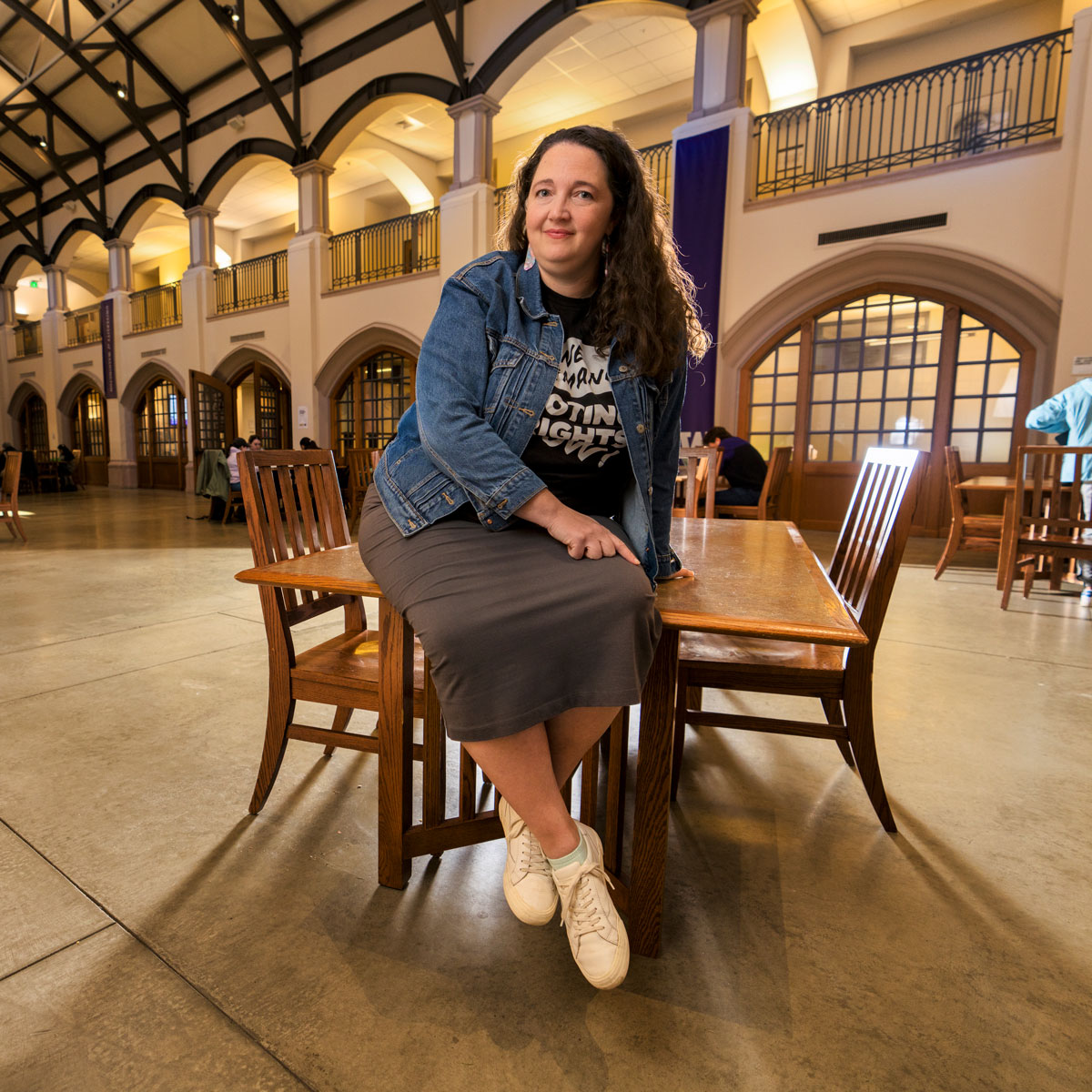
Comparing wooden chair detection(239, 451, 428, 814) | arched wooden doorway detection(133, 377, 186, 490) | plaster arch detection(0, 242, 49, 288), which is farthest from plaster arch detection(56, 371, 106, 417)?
wooden chair detection(239, 451, 428, 814)

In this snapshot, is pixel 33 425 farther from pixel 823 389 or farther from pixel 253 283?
pixel 823 389

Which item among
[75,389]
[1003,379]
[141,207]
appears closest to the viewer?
[1003,379]

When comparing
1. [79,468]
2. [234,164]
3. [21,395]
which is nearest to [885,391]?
[234,164]

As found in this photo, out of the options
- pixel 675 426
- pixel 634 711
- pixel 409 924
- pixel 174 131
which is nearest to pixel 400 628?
pixel 409 924

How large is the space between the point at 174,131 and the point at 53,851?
537 inches

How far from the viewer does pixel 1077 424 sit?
13.5 feet

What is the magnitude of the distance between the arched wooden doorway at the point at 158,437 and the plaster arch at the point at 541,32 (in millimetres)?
8752

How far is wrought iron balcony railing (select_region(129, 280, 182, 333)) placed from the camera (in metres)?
12.8

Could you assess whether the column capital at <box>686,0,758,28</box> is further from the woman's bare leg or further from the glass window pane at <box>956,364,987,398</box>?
the woman's bare leg

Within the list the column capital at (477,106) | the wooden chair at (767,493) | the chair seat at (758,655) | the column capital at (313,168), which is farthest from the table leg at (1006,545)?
the column capital at (313,168)

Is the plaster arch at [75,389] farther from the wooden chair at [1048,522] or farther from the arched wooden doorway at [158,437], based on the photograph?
the wooden chair at [1048,522]

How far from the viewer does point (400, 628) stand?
1.24 m

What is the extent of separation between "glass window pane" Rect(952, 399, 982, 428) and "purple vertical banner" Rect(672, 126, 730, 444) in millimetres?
2205

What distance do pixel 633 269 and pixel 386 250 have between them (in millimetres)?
9723
